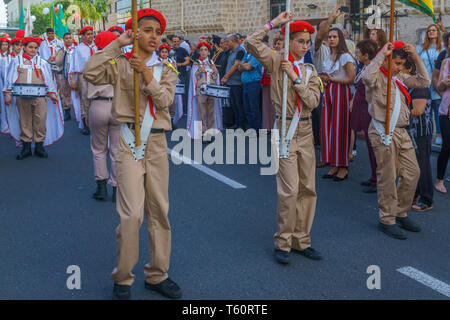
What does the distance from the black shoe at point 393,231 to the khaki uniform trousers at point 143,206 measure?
7.74 feet

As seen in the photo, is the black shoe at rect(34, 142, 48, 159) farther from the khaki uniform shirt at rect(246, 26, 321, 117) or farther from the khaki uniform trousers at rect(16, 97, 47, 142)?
the khaki uniform shirt at rect(246, 26, 321, 117)

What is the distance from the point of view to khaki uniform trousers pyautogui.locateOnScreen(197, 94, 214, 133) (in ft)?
35.8

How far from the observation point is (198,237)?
524cm

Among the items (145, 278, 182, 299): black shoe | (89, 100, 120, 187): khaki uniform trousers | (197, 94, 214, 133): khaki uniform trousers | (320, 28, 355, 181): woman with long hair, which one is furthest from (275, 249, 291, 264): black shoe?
(197, 94, 214, 133): khaki uniform trousers

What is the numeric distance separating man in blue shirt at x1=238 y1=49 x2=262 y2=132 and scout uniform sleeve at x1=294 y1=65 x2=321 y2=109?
6574 mm

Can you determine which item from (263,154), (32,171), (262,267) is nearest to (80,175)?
(32,171)

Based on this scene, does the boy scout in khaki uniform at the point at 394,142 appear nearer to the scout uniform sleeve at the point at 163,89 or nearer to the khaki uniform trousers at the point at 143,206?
the scout uniform sleeve at the point at 163,89

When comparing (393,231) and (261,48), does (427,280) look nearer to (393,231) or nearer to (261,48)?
(393,231)

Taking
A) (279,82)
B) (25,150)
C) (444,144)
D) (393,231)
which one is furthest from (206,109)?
(279,82)

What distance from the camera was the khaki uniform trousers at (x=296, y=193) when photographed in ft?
15.1

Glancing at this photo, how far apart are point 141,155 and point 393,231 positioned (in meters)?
2.71

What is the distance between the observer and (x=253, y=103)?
1159 cm

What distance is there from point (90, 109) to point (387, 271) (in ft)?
12.9
